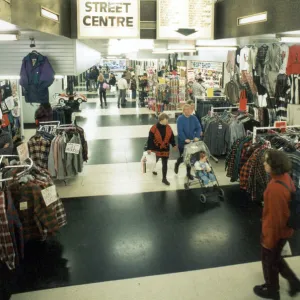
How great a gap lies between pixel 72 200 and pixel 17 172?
216cm

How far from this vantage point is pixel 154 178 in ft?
25.6

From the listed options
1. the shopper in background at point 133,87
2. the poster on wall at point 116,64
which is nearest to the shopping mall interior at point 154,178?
the shopper in background at point 133,87

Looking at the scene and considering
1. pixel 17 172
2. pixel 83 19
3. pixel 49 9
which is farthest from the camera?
pixel 83 19

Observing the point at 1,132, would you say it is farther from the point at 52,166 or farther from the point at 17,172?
the point at 17,172

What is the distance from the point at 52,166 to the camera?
7086mm

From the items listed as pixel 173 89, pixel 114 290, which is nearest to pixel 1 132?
pixel 114 290

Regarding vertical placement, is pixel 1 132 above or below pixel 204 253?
above

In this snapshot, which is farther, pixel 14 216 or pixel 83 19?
pixel 83 19

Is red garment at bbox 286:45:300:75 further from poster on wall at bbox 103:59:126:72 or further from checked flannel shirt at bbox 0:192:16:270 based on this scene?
poster on wall at bbox 103:59:126:72

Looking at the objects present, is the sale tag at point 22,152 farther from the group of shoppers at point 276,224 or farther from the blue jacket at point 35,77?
the group of shoppers at point 276,224

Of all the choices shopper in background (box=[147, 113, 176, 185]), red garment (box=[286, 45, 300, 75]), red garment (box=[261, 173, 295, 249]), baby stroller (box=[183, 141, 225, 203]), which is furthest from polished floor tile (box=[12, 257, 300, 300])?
red garment (box=[286, 45, 300, 75])

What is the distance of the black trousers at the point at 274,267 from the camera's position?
3715 millimetres

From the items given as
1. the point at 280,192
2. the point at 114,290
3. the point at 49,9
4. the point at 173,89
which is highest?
the point at 49,9

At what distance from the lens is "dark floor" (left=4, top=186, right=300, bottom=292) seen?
4.46 metres
